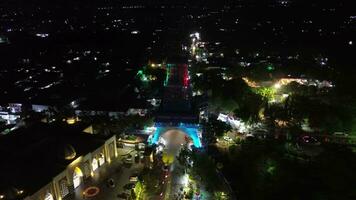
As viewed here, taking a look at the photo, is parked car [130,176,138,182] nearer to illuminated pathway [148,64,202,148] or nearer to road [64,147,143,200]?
road [64,147,143,200]

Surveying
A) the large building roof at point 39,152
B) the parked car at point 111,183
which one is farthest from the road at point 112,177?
the large building roof at point 39,152

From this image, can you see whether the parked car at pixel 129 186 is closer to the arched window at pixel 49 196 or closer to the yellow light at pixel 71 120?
the arched window at pixel 49 196

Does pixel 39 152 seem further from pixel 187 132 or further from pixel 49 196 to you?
pixel 187 132

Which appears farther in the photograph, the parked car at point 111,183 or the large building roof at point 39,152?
the parked car at point 111,183

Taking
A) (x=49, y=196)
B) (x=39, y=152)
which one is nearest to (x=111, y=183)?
(x=49, y=196)

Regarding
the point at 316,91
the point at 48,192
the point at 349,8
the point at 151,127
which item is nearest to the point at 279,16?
the point at 349,8

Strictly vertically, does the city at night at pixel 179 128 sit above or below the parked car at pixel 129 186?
above

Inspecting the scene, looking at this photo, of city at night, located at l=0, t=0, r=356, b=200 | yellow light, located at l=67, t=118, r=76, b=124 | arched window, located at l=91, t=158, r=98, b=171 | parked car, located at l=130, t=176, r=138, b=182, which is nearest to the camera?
city at night, located at l=0, t=0, r=356, b=200

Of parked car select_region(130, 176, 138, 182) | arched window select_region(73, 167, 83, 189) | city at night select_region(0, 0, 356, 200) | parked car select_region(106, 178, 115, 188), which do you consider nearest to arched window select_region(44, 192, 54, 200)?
city at night select_region(0, 0, 356, 200)
